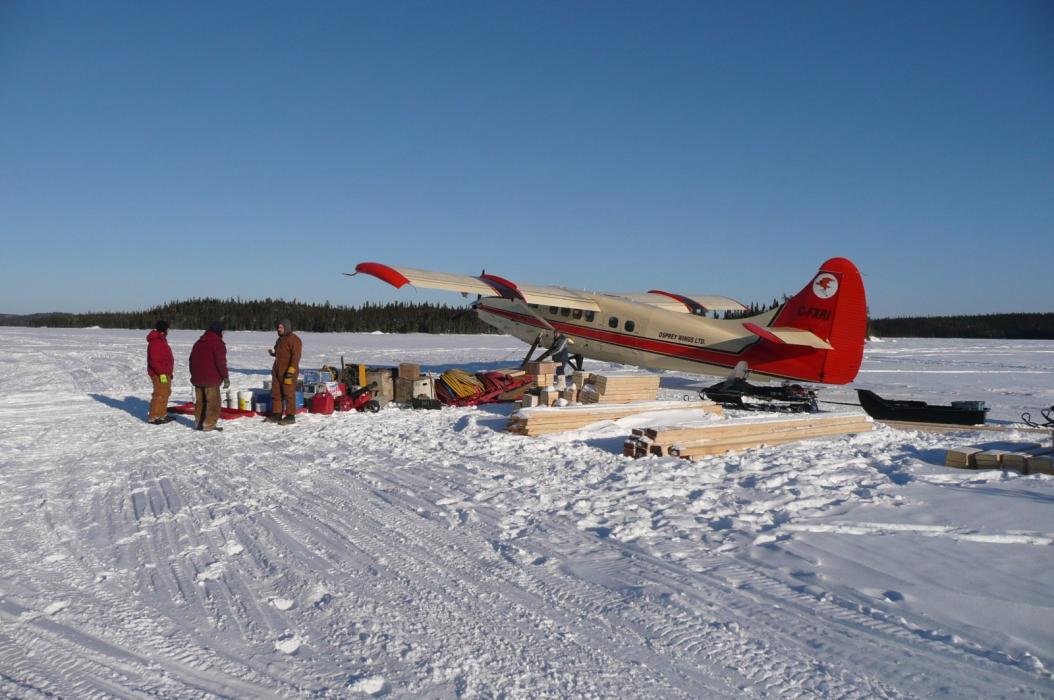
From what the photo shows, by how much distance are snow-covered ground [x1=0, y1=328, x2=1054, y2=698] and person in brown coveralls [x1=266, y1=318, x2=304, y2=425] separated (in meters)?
1.64

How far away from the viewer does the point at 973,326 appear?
63.5 metres

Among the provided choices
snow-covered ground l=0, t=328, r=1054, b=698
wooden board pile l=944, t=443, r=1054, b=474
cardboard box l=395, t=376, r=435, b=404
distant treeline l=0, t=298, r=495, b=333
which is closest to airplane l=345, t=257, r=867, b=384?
cardboard box l=395, t=376, r=435, b=404

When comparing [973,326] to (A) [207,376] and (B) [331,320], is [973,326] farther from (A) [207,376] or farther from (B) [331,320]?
(A) [207,376]

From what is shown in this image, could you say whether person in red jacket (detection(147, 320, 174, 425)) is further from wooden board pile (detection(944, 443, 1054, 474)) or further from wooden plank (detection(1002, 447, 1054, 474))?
wooden plank (detection(1002, 447, 1054, 474))

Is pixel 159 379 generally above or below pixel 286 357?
below

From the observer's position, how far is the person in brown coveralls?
9.64 m

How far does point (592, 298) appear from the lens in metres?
15.1

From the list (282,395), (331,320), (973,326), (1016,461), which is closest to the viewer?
(1016,461)

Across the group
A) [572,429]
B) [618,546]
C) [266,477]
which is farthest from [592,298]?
[618,546]

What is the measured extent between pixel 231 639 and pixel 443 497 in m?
2.75

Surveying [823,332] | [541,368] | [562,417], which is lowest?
[562,417]

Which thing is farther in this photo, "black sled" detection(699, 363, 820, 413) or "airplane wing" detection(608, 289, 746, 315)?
"airplane wing" detection(608, 289, 746, 315)

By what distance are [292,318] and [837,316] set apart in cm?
4829

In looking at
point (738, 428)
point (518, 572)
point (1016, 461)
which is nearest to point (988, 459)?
point (1016, 461)
